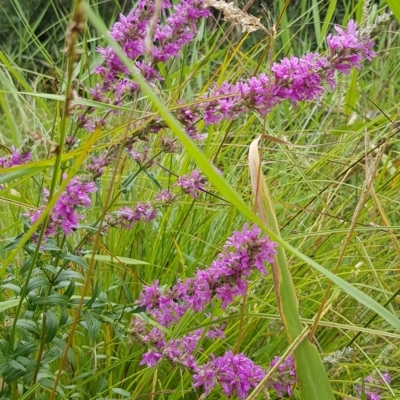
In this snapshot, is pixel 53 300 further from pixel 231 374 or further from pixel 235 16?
pixel 235 16

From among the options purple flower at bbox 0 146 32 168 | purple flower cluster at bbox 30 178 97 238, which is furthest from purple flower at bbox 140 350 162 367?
purple flower at bbox 0 146 32 168

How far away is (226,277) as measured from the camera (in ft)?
2.89

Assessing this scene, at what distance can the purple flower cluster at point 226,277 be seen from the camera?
0.84 meters

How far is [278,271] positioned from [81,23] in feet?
1.52

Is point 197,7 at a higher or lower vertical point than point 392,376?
higher

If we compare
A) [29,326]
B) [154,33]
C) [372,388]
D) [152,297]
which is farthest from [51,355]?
[372,388]

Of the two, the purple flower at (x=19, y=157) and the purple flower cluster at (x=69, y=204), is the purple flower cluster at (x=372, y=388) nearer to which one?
the purple flower cluster at (x=69, y=204)

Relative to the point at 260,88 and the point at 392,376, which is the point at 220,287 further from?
the point at 392,376

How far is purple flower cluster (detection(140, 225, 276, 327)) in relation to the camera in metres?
0.84

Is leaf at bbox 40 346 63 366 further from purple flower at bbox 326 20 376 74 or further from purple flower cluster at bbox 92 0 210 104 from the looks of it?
purple flower at bbox 326 20 376 74

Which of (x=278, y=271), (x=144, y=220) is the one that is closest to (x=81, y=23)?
(x=278, y=271)

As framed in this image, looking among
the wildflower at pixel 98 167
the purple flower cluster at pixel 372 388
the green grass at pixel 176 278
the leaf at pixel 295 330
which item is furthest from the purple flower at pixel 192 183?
the purple flower cluster at pixel 372 388

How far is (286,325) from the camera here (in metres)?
0.79

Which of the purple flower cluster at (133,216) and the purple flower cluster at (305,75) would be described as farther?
the purple flower cluster at (133,216)
